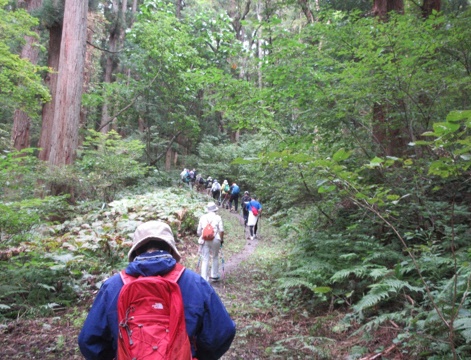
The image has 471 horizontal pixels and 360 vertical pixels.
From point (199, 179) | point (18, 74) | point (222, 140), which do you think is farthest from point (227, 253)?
point (222, 140)

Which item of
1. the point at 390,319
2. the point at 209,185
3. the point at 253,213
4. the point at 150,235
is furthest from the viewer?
the point at 209,185

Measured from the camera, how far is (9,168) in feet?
17.2

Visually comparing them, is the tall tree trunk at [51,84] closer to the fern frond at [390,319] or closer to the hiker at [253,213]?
the hiker at [253,213]

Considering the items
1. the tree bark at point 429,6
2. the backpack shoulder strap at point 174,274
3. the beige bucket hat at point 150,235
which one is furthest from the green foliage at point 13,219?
the tree bark at point 429,6

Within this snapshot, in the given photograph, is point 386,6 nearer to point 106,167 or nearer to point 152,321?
point 152,321

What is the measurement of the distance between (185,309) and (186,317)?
5cm

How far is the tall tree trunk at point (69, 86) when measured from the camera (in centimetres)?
1095

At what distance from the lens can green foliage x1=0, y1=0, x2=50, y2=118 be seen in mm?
9914

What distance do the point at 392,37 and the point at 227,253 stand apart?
8.39 meters

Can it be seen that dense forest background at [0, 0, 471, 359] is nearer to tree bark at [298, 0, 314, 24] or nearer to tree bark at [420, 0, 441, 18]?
tree bark at [420, 0, 441, 18]

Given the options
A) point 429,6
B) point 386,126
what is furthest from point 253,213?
point 429,6

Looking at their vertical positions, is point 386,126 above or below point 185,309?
above

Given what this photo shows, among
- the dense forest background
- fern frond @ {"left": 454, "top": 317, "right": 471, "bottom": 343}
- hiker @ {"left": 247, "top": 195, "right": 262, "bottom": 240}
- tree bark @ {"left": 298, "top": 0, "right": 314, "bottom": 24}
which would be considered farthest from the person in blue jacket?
tree bark @ {"left": 298, "top": 0, "right": 314, "bottom": 24}

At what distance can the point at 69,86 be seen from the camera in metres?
11.0
